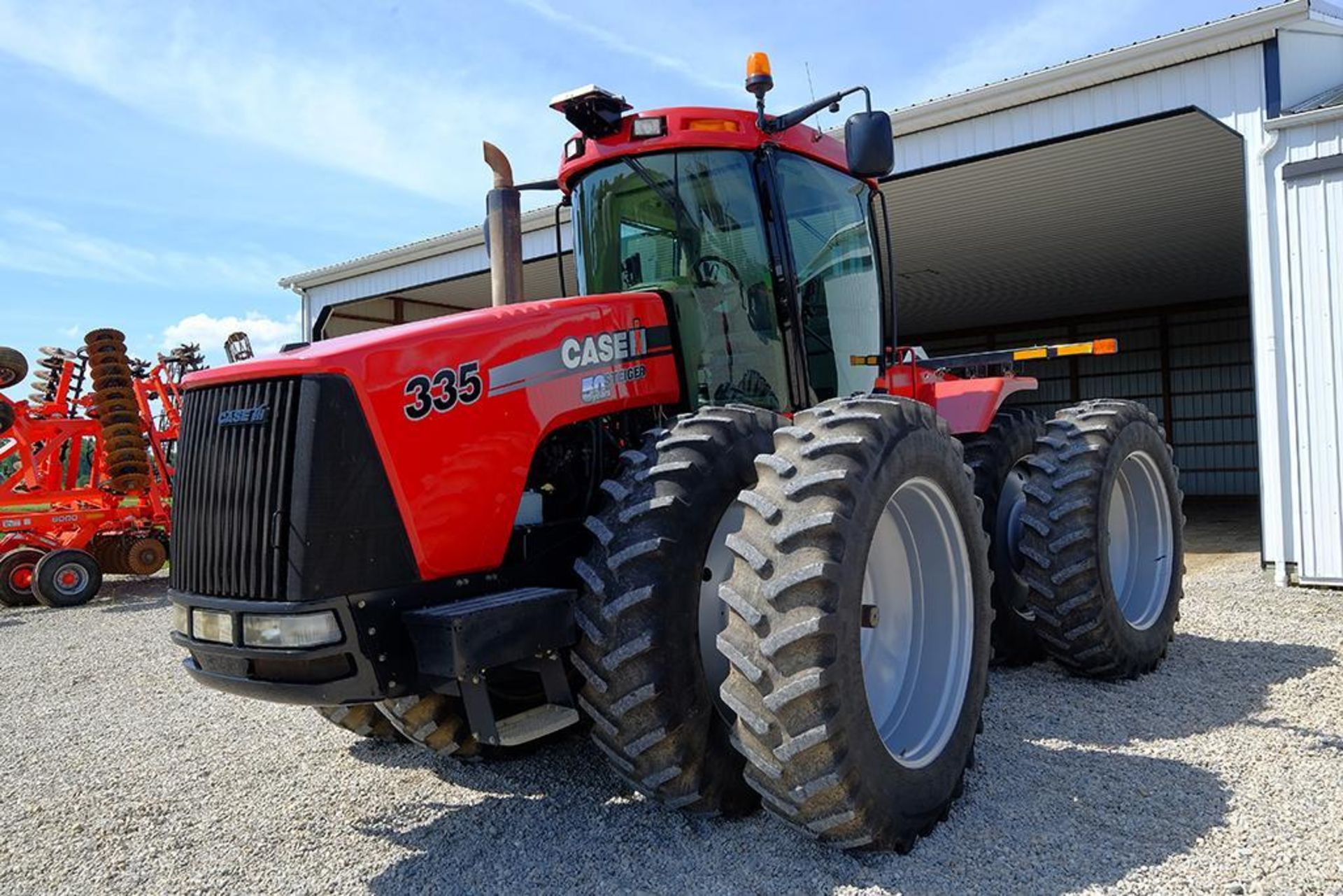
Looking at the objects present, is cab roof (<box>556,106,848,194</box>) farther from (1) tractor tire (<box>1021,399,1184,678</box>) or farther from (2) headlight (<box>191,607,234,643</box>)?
(2) headlight (<box>191,607,234,643</box>)

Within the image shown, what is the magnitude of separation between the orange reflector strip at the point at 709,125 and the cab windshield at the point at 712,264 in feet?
0.29

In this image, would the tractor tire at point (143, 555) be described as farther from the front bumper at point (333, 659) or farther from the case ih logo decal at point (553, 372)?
the case ih logo decal at point (553, 372)

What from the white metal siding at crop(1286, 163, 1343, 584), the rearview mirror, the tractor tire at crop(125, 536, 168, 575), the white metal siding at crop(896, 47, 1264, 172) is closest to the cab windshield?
the rearview mirror

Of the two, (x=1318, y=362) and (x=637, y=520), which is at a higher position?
(x=1318, y=362)

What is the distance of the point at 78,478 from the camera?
1216cm

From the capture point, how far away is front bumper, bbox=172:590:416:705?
2674 millimetres

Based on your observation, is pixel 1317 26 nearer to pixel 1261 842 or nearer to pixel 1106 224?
pixel 1106 224

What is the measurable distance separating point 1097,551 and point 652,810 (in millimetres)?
2456

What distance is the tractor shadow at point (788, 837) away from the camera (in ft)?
9.12

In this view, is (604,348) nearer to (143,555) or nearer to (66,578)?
(66,578)

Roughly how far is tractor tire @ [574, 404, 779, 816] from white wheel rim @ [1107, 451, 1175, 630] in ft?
9.98

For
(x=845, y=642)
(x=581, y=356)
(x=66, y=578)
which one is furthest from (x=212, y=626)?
(x=66, y=578)

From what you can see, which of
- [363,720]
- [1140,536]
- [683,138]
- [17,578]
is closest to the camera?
[683,138]

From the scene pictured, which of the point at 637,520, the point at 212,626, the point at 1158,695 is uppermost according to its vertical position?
the point at 637,520
